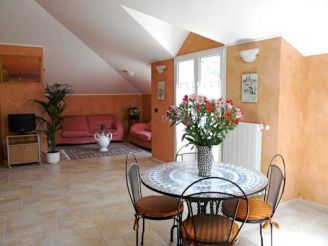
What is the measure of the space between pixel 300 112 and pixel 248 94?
693 mm

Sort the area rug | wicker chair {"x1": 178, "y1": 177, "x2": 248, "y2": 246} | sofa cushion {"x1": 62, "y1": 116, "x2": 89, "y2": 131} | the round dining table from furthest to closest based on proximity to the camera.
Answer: sofa cushion {"x1": 62, "y1": 116, "x2": 89, "y2": 131}, the area rug, the round dining table, wicker chair {"x1": 178, "y1": 177, "x2": 248, "y2": 246}

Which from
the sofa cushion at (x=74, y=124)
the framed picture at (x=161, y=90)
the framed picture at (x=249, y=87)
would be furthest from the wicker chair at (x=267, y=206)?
the sofa cushion at (x=74, y=124)

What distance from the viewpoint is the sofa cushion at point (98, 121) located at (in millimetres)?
8641

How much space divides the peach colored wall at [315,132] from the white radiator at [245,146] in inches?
25.1

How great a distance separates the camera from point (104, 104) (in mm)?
9250

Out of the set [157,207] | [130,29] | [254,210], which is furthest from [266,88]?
[130,29]

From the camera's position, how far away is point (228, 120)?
7.65ft

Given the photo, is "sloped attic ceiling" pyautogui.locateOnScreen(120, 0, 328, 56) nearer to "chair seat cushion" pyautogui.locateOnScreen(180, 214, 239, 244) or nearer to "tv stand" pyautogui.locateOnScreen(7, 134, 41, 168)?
"chair seat cushion" pyautogui.locateOnScreen(180, 214, 239, 244)

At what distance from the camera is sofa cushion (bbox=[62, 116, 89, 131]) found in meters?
8.28

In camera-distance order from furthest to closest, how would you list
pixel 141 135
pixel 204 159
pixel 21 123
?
pixel 141 135, pixel 21 123, pixel 204 159

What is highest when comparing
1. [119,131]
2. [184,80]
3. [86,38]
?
[86,38]

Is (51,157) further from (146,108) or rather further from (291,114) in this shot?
(291,114)

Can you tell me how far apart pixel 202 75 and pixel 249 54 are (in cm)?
119

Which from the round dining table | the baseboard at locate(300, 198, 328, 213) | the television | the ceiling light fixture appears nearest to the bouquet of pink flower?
the round dining table
